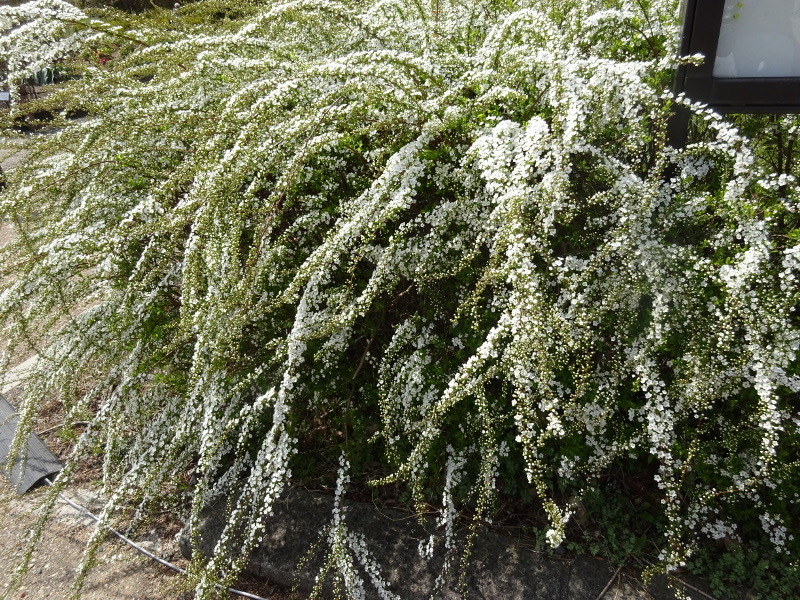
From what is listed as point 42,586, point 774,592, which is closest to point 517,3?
point 774,592

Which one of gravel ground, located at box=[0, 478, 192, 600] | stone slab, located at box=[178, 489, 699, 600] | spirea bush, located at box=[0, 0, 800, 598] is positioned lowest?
gravel ground, located at box=[0, 478, 192, 600]

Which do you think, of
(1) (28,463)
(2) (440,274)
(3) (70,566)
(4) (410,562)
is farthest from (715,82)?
(1) (28,463)

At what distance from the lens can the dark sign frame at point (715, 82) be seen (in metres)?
1.61

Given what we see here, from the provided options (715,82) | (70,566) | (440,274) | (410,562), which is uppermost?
(715,82)

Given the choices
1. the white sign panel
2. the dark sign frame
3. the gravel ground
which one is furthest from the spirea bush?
the gravel ground

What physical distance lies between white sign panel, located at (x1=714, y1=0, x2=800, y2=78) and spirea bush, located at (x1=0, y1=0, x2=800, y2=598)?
19cm

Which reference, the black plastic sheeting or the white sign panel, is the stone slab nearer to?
the black plastic sheeting

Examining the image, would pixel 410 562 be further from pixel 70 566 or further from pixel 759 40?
pixel 759 40

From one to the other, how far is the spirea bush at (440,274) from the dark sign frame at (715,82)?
9 cm

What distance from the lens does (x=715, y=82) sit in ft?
5.46

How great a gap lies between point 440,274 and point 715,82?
99 cm

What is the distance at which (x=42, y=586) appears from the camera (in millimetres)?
2256

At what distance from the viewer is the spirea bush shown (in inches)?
62.0

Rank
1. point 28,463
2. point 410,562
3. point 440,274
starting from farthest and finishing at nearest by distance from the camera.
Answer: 1. point 28,463
2. point 410,562
3. point 440,274
